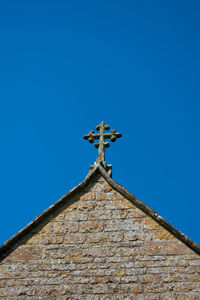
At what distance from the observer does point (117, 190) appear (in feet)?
24.0

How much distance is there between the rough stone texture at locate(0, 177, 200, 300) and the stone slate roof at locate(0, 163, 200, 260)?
0.08m

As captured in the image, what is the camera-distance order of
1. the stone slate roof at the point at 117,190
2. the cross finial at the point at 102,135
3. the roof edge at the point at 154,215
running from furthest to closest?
the cross finial at the point at 102,135, the stone slate roof at the point at 117,190, the roof edge at the point at 154,215

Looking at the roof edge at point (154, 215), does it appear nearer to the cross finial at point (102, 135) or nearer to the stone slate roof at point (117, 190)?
the stone slate roof at point (117, 190)

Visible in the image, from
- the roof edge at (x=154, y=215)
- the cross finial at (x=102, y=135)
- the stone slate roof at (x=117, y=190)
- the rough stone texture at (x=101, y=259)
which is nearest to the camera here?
the rough stone texture at (x=101, y=259)

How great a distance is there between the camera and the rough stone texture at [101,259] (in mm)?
6141

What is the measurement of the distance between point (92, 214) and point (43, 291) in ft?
4.74

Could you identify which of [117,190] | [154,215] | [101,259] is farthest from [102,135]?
[101,259]

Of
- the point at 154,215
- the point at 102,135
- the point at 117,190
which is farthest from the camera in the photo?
the point at 102,135

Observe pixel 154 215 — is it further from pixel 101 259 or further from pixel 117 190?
pixel 101 259

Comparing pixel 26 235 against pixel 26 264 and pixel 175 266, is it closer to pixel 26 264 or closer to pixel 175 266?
pixel 26 264

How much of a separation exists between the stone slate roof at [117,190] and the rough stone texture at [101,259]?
8cm

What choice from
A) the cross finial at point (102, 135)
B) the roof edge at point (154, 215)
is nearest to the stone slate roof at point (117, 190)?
the roof edge at point (154, 215)

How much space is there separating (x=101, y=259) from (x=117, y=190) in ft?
4.21

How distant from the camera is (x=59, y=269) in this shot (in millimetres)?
6477
